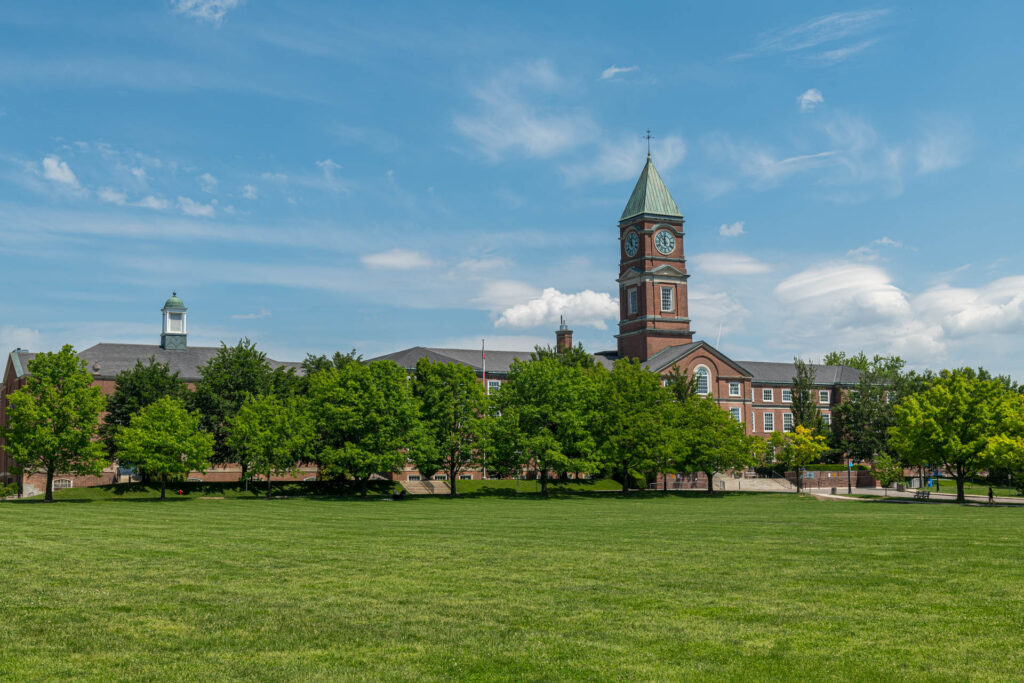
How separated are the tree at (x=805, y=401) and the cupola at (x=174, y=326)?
70.1 meters

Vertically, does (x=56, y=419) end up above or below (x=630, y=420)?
below

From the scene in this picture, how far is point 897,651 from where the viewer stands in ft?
40.6

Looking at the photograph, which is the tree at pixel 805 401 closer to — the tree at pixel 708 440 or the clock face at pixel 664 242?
the clock face at pixel 664 242

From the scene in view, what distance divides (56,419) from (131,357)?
34.3m

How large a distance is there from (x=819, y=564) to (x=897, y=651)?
8.71 meters

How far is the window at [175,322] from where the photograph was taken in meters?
98.1

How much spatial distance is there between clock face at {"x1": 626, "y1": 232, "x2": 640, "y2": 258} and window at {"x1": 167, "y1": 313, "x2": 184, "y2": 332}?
5280 cm

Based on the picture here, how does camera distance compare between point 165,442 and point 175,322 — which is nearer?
point 165,442

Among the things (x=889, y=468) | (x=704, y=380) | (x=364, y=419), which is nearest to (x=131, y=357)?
(x=364, y=419)

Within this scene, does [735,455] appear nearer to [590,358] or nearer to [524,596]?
[590,358]

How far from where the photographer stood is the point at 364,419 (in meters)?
63.1

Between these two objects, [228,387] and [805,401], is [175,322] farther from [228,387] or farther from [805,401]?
[805,401]

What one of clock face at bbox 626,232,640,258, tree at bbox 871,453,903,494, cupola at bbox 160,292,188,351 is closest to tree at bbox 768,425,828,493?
tree at bbox 871,453,903,494

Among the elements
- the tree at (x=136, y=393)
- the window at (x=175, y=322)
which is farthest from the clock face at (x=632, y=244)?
the tree at (x=136, y=393)
